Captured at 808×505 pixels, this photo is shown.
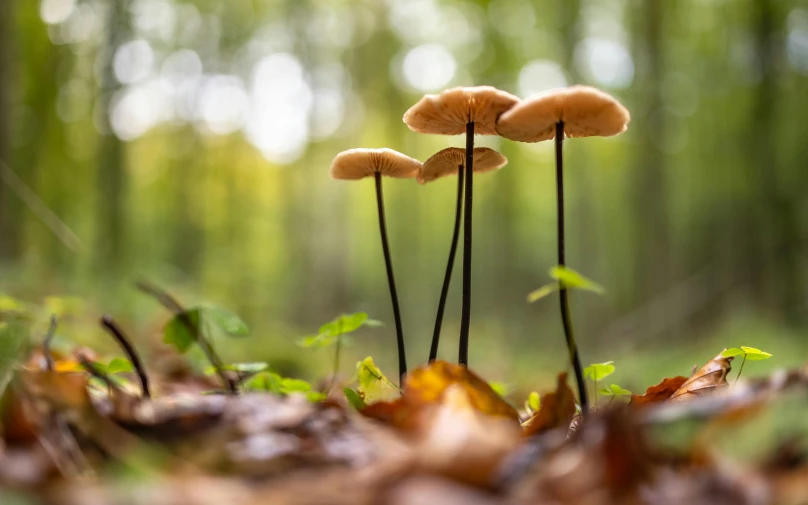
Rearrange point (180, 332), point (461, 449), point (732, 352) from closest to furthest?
1. point (461, 449)
2. point (732, 352)
3. point (180, 332)

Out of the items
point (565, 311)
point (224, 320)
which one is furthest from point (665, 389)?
point (224, 320)

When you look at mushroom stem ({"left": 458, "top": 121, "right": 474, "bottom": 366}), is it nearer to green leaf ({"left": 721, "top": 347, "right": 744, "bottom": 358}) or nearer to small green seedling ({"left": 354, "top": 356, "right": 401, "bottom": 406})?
small green seedling ({"left": 354, "top": 356, "right": 401, "bottom": 406})

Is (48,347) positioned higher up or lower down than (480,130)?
lower down

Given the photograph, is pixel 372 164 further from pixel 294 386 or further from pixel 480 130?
pixel 294 386

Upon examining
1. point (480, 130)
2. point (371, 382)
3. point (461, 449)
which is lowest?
point (371, 382)

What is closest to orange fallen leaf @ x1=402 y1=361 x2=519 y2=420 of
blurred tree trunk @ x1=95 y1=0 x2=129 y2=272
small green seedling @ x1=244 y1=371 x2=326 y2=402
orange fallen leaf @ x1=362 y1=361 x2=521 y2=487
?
orange fallen leaf @ x1=362 y1=361 x2=521 y2=487

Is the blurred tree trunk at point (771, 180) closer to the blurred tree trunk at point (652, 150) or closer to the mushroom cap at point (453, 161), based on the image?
the blurred tree trunk at point (652, 150)

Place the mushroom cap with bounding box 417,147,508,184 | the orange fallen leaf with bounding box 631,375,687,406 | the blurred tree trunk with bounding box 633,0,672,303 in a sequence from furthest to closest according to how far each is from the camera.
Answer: the blurred tree trunk with bounding box 633,0,672,303
the mushroom cap with bounding box 417,147,508,184
the orange fallen leaf with bounding box 631,375,687,406
